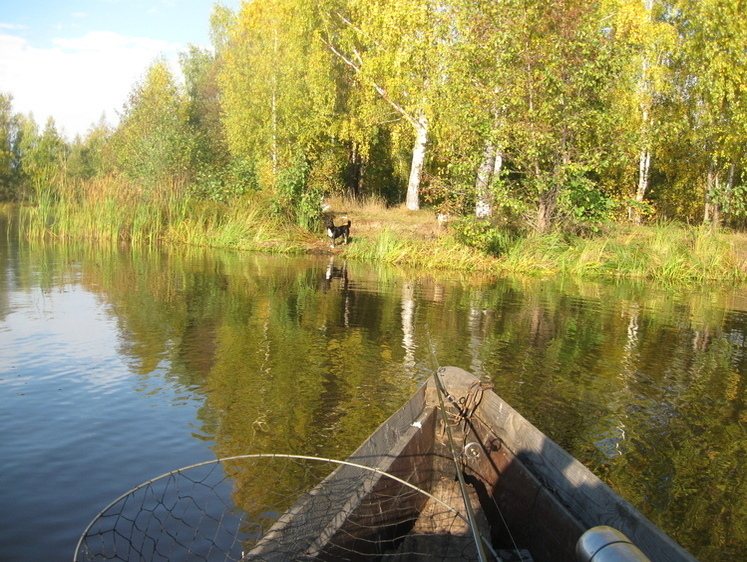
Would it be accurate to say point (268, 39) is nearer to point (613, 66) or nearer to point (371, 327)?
point (613, 66)

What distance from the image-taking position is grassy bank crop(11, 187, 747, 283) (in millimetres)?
19656

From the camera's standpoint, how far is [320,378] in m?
8.16

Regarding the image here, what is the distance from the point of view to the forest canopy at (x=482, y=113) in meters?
19.1

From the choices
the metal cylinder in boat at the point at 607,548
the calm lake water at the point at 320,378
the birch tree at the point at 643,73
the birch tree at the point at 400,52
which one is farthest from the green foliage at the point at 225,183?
the metal cylinder in boat at the point at 607,548

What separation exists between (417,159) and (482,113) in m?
7.47

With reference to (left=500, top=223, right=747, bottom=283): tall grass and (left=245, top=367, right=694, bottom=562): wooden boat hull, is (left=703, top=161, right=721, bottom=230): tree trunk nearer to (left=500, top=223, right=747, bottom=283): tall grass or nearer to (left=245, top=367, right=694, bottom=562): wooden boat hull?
(left=500, top=223, right=747, bottom=283): tall grass

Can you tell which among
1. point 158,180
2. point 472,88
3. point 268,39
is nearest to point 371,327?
point 472,88

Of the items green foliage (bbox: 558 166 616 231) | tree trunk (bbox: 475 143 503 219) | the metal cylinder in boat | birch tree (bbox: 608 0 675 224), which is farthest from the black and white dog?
the metal cylinder in boat

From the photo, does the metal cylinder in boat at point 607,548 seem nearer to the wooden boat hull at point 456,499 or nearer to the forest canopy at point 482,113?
the wooden boat hull at point 456,499

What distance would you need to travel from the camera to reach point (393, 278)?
17.5 meters

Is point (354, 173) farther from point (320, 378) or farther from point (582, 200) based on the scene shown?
point (320, 378)

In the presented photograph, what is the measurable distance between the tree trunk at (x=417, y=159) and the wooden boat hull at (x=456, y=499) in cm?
2089

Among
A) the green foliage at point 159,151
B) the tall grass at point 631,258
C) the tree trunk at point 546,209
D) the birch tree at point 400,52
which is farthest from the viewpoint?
the green foliage at point 159,151

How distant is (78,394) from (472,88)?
48.7 feet
